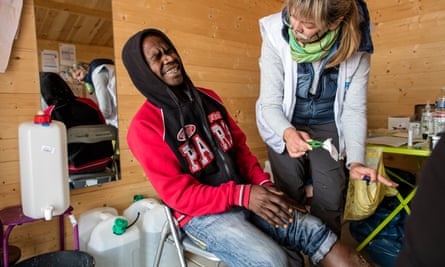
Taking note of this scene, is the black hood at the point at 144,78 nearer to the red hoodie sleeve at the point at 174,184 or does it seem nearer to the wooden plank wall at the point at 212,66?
the red hoodie sleeve at the point at 174,184

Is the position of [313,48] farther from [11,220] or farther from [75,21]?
[11,220]

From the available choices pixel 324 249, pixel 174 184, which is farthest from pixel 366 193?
pixel 174 184

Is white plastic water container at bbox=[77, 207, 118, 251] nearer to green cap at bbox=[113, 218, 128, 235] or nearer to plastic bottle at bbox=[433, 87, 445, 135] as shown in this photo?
green cap at bbox=[113, 218, 128, 235]

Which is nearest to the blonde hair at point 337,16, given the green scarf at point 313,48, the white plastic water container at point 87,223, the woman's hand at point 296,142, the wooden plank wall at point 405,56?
the green scarf at point 313,48

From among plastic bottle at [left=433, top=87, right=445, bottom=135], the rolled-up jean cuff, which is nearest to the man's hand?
the rolled-up jean cuff

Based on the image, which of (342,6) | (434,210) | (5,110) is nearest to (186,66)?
(5,110)

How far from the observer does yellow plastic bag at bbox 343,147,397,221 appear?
4.77ft

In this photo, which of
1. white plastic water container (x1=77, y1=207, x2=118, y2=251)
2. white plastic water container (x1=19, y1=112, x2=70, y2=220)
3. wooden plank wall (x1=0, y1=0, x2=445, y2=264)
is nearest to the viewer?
white plastic water container (x1=19, y1=112, x2=70, y2=220)

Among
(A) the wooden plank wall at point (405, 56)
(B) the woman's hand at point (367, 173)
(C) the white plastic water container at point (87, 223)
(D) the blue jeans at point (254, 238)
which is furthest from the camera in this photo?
(A) the wooden plank wall at point (405, 56)

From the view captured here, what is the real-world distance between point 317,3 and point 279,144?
511 millimetres

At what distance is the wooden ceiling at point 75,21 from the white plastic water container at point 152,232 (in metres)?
0.80

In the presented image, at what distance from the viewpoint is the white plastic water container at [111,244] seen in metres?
1.32

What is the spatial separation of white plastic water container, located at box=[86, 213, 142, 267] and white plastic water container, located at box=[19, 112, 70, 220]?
0.20 metres

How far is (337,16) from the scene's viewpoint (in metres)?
1.02
